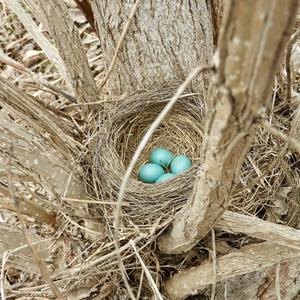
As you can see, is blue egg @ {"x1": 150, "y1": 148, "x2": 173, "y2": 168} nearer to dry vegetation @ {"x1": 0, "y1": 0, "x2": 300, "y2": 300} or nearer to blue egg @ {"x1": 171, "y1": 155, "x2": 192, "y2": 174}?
blue egg @ {"x1": 171, "y1": 155, "x2": 192, "y2": 174}

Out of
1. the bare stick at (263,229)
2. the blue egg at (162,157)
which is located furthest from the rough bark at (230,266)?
the blue egg at (162,157)

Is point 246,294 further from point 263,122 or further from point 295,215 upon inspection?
point 263,122

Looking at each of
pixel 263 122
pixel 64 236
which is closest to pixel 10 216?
pixel 64 236

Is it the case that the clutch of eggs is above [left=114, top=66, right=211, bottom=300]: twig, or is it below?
below

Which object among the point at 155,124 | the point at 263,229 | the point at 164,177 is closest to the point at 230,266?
the point at 263,229

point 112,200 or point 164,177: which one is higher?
point 112,200

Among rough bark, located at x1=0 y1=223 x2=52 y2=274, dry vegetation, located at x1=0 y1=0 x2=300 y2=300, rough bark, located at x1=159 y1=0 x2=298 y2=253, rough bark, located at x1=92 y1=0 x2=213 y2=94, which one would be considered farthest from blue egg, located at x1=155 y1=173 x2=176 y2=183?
rough bark, located at x1=159 y1=0 x2=298 y2=253

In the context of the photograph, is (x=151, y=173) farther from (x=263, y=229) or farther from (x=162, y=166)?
(x=263, y=229)
